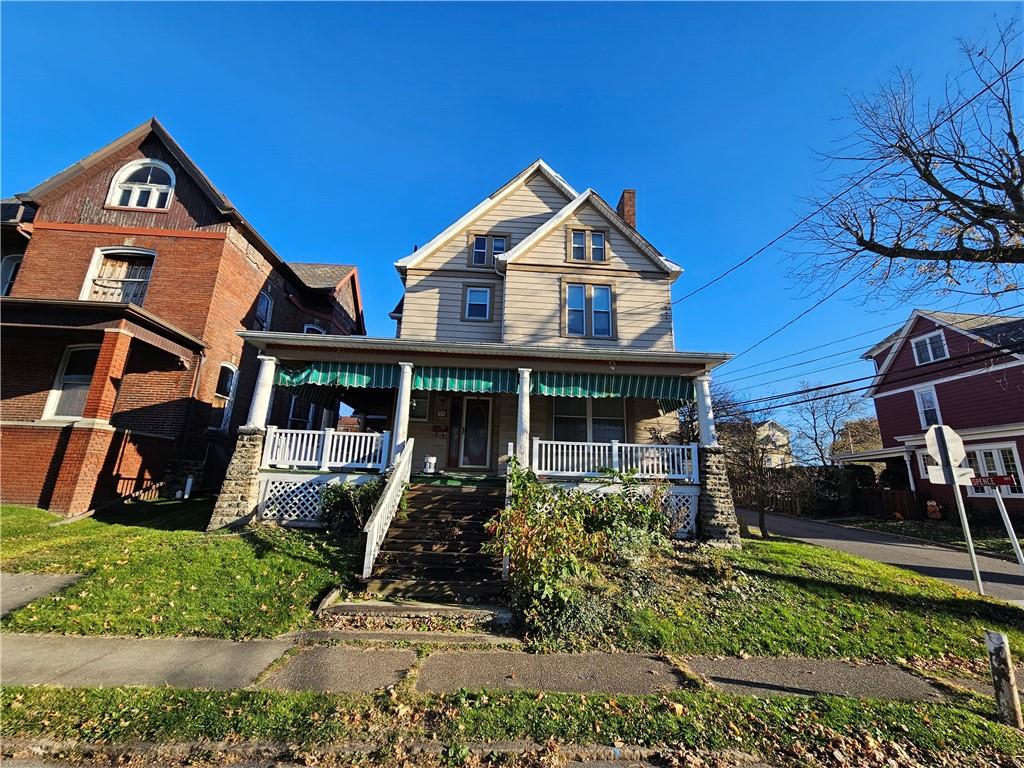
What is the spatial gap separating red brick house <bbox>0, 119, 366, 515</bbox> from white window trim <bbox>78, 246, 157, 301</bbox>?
46mm

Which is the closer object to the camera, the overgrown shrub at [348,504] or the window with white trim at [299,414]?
the overgrown shrub at [348,504]

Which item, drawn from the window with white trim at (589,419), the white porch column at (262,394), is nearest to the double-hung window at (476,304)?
the window with white trim at (589,419)

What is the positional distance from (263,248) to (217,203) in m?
2.15

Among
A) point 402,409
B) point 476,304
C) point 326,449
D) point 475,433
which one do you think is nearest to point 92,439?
point 326,449

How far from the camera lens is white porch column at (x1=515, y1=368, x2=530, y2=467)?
10148 millimetres

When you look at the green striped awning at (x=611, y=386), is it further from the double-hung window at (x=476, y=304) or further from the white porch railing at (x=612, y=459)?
the double-hung window at (x=476, y=304)

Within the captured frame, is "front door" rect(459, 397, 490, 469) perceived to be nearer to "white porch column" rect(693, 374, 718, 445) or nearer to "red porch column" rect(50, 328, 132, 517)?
"white porch column" rect(693, 374, 718, 445)

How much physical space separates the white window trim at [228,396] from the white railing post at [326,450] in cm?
681

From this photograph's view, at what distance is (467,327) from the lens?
565 inches

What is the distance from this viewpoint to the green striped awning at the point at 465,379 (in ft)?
35.8

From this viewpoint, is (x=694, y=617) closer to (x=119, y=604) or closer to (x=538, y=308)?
(x=119, y=604)

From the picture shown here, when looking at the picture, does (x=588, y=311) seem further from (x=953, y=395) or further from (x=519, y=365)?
(x=953, y=395)

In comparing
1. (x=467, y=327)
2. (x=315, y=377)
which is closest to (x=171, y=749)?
(x=315, y=377)

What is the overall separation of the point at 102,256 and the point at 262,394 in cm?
986
